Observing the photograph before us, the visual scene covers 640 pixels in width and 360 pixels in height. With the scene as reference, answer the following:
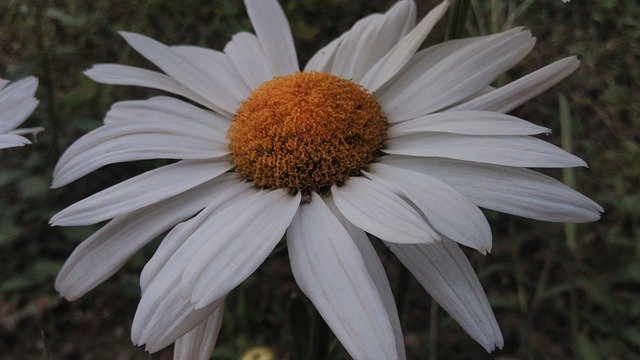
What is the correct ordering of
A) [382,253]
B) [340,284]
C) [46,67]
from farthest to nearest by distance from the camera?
[382,253]
[46,67]
[340,284]

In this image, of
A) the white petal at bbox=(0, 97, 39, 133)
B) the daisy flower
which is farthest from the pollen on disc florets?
the white petal at bbox=(0, 97, 39, 133)

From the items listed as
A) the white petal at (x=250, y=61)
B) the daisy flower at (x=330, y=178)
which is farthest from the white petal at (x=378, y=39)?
the white petal at (x=250, y=61)

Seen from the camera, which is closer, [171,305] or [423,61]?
[171,305]

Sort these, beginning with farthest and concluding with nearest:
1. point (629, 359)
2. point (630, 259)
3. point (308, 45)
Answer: point (308, 45), point (630, 259), point (629, 359)

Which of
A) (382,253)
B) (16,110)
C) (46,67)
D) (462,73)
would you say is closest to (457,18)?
(462,73)

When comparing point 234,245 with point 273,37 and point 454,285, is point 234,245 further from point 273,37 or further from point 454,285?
point 273,37

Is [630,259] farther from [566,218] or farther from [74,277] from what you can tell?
[74,277]

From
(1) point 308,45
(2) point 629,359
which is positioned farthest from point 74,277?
(1) point 308,45
